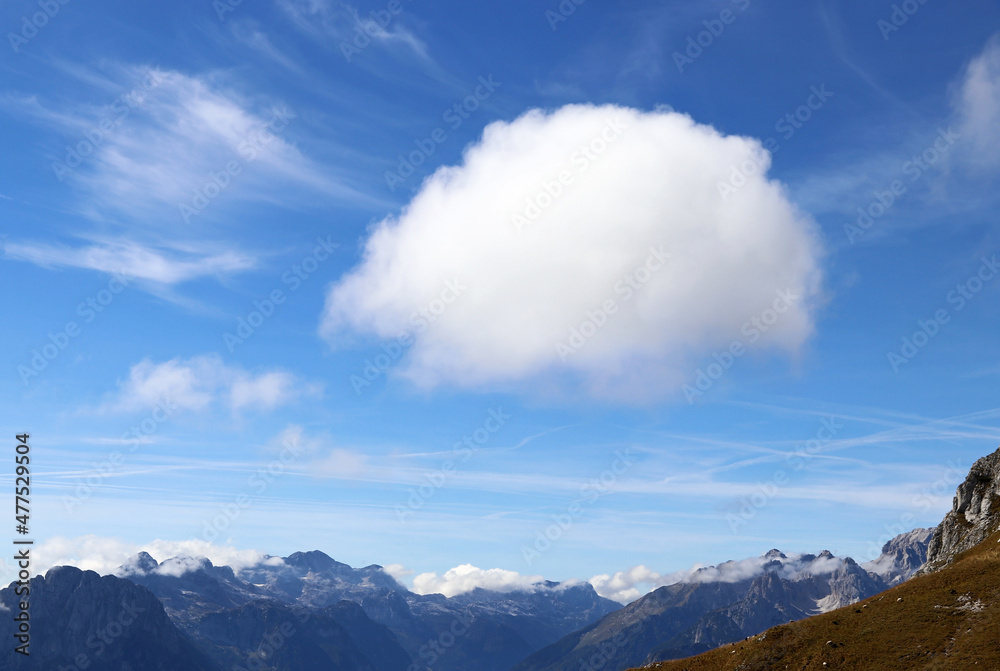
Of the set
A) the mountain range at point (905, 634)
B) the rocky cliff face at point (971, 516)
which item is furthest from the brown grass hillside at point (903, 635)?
the rocky cliff face at point (971, 516)

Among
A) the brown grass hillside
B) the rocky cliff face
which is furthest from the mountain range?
the rocky cliff face

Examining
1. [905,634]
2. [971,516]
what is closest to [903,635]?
[905,634]

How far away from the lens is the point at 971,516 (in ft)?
340

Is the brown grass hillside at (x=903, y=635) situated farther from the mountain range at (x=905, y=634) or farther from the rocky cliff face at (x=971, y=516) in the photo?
the rocky cliff face at (x=971, y=516)

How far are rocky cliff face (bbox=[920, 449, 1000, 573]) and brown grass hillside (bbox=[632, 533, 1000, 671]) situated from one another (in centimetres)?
1554

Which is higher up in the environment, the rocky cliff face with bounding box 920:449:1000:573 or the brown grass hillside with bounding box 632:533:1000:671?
the rocky cliff face with bounding box 920:449:1000:573

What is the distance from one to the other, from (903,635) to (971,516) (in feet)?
Result: 150

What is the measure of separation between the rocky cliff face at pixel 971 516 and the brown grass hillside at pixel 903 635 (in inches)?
612

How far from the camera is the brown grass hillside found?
6462cm

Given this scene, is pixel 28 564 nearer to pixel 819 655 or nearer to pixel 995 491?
pixel 819 655

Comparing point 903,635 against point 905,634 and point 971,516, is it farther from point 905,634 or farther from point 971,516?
point 971,516

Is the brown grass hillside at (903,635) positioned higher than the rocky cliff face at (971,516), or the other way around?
the rocky cliff face at (971,516)

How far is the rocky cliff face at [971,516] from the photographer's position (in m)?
97.1

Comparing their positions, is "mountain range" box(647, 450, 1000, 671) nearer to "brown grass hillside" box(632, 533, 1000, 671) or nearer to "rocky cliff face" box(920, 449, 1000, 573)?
"brown grass hillside" box(632, 533, 1000, 671)
